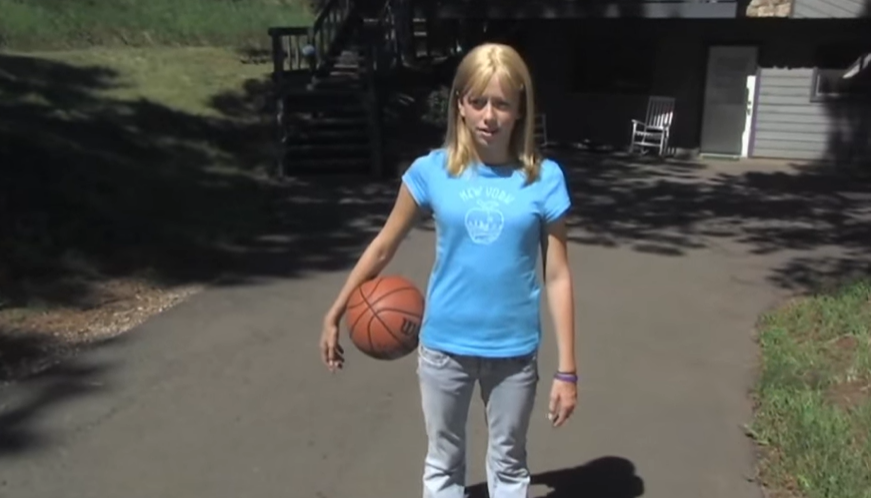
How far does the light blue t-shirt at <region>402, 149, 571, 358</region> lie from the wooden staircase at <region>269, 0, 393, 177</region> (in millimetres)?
11400

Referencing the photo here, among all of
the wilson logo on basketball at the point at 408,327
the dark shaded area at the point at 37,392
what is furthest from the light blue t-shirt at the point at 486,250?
the dark shaded area at the point at 37,392

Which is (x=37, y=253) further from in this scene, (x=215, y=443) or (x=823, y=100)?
(x=823, y=100)

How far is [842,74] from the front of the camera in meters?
19.1

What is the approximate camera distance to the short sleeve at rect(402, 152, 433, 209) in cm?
369

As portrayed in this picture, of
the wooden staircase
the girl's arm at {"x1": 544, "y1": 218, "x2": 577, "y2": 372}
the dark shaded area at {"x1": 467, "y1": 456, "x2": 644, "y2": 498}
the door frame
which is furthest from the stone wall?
the girl's arm at {"x1": 544, "y1": 218, "x2": 577, "y2": 372}

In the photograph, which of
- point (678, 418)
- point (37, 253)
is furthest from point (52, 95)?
point (678, 418)

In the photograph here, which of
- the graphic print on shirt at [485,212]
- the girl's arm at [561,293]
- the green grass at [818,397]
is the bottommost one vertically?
the green grass at [818,397]

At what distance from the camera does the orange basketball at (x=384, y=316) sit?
3988mm

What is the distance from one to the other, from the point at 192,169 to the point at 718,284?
7040mm

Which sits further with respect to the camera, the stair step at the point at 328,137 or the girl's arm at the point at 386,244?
the stair step at the point at 328,137

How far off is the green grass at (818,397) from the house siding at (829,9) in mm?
11493

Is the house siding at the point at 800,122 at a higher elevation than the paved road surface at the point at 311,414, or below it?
higher

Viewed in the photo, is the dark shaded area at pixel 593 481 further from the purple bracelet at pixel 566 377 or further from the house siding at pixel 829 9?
the house siding at pixel 829 9

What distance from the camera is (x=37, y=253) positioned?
923 centimetres
